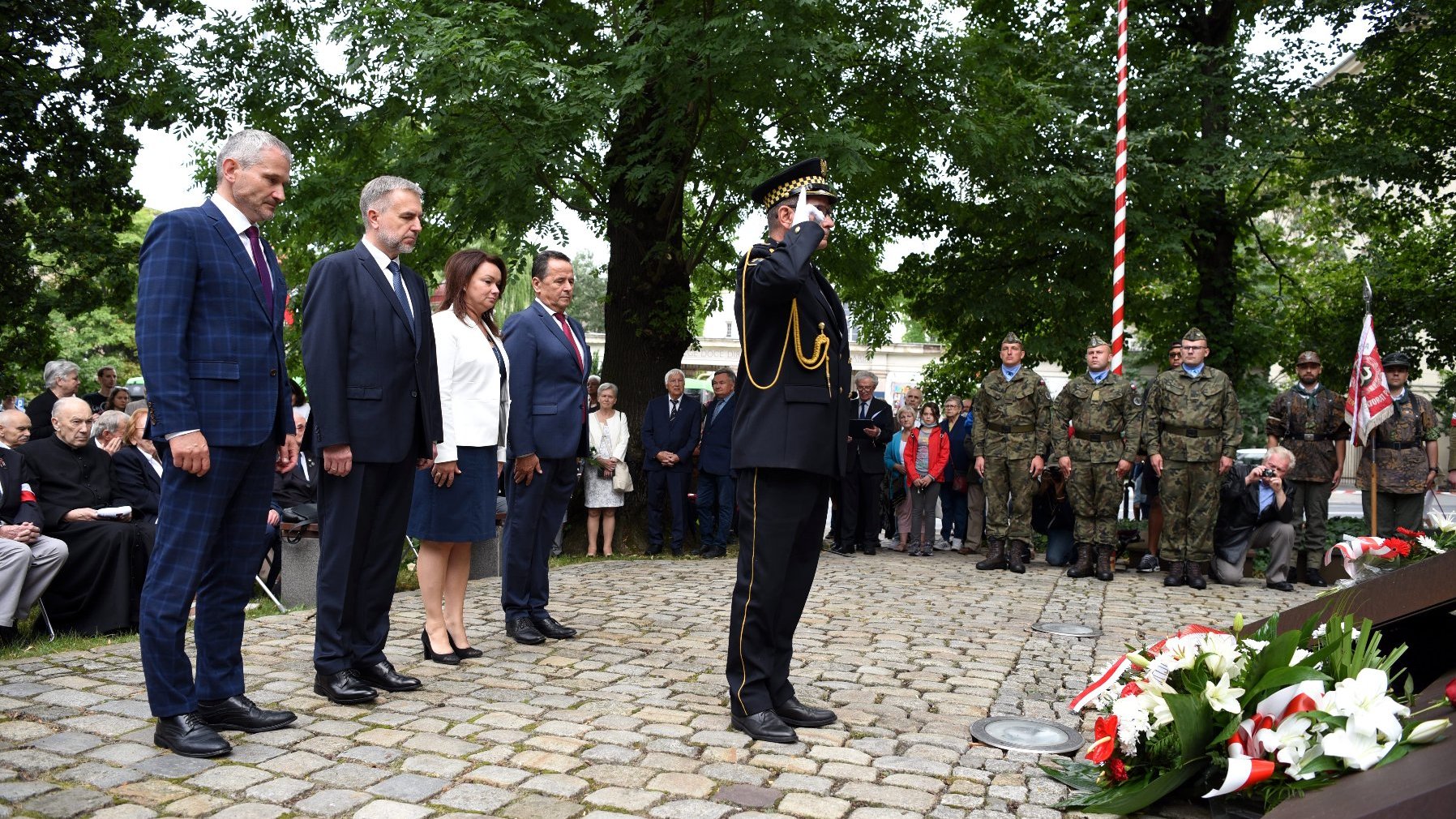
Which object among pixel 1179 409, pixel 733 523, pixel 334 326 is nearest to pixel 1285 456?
pixel 1179 409

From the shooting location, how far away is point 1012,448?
35.1 ft

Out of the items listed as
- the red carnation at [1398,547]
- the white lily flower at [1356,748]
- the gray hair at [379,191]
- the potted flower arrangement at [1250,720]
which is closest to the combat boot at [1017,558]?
the red carnation at [1398,547]

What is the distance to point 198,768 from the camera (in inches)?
146

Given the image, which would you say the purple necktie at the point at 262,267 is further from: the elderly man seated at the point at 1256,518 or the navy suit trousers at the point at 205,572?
the elderly man seated at the point at 1256,518

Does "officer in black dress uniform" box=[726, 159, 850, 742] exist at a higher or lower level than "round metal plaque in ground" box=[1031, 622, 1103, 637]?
higher

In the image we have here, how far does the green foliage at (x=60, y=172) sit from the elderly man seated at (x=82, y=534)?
9440 millimetres

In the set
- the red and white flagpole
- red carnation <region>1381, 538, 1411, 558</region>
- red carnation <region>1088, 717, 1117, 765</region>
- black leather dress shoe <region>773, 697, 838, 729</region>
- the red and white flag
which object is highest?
the red and white flagpole

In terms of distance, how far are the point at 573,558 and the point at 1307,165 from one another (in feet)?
35.1

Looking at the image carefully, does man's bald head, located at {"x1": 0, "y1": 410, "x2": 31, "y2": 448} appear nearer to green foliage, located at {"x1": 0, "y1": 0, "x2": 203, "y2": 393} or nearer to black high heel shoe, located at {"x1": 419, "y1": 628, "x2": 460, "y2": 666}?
black high heel shoe, located at {"x1": 419, "y1": 628, "x2": 460, "y2": 666}

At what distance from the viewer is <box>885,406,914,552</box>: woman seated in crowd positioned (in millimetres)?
13031

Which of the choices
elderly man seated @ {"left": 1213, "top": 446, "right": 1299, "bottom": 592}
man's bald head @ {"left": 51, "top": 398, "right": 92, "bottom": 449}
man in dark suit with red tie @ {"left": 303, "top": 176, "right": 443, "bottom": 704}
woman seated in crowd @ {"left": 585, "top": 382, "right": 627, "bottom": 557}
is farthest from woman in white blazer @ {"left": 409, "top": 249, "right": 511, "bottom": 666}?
elderly man seated @ {"left": 1213, "top": 446, "right": 1299, "bottom": 592}

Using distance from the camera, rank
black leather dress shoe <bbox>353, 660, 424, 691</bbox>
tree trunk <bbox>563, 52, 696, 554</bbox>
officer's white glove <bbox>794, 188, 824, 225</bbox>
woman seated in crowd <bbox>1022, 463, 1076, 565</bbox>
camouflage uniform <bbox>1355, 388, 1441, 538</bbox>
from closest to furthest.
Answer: officer's white glove <bbox>794, 188, 824, 225</bbox>, black leather dress shoe <bbox>353, 660, 424, 691</bbox>, camouflage uniform <bbox>1355, 388, 1441, 538</bbox>, woman seated in crowd <bbox>1022, 463, 1076, 565</bbox>, tree trunk <bbox>563, 52, 696, 554</bbox>

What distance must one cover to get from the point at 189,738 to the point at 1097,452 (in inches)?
332

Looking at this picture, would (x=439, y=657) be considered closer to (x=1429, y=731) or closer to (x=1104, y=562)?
(x=1429, y=731)
